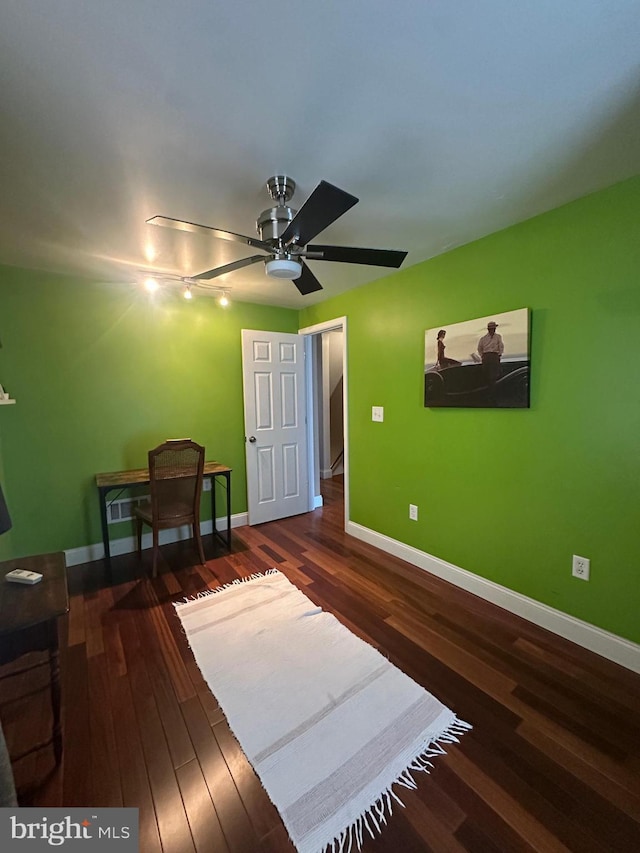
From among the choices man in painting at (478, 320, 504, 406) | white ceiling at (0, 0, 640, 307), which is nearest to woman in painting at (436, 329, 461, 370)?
man in painting at (478, 320, 504, 406)

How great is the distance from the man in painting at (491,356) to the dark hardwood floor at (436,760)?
1.44m

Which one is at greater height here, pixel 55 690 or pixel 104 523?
pixel 104 523

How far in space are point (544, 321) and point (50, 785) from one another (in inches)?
119

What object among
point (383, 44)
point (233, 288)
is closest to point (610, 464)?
point (383, 44)

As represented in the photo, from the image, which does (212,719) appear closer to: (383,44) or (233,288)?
(383,44)

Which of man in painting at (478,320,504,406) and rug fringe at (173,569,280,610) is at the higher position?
man in painting at (478,320,504,406)

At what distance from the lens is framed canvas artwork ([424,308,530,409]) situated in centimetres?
204

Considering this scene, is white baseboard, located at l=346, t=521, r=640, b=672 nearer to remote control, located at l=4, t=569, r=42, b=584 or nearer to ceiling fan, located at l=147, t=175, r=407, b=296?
ceiling fan, located at l=147, t=175, r=407, b=296

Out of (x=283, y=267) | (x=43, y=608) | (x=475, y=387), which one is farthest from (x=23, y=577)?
(x=475, y=387)

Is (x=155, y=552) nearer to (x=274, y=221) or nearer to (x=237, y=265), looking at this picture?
(x=237, y=265)

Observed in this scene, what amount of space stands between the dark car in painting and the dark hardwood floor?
1346 millimetres

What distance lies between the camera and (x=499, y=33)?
975 mm

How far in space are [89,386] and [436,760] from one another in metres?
3.29

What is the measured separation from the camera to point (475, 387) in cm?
228
